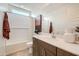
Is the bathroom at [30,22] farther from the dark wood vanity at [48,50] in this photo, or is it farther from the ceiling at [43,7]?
the dark wood vanity at [48,50]

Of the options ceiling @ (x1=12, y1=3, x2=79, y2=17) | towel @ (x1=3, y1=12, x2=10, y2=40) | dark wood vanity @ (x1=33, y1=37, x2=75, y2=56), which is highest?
ceiling @ (x1=12, y1=3, x2=79, y2=17)

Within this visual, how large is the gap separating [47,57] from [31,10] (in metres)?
0.76

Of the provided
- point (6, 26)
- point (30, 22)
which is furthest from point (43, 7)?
point (6, 26)

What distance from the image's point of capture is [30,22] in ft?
5.24

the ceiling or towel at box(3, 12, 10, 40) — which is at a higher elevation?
the ceiling

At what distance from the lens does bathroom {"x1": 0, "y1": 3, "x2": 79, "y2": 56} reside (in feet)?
4.95

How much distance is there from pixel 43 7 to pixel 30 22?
0.31m

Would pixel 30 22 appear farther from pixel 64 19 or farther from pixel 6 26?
pixel 64 19

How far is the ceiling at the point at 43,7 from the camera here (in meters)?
Answer: 1.52

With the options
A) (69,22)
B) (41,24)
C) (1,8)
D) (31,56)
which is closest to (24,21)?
(41,24)

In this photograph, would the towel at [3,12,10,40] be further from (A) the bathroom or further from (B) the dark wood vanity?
(B) the dark wood vanity

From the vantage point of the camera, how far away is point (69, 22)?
4.83ft

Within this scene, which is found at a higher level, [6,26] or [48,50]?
[6,26]

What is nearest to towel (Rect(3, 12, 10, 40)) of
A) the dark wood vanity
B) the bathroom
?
the bathroom
